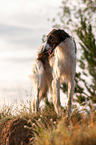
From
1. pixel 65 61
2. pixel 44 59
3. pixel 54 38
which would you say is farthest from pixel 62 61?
pixel 44 59

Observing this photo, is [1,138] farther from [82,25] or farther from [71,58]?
[82,25]

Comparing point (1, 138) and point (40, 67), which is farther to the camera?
point (40, 67)

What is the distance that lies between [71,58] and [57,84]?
807 millimetres

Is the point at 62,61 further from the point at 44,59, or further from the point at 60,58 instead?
the point at 44,59

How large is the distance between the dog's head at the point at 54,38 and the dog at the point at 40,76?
105cm

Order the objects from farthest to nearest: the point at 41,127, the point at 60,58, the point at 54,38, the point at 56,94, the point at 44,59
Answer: the point at 44,59 → the point at 60,58 → the point at 56,94 → the point at 54,38 → the point at 41,127

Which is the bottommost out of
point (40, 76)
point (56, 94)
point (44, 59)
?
point (56, 94)

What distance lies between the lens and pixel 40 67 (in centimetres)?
750

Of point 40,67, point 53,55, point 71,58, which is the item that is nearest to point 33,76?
point 40,67

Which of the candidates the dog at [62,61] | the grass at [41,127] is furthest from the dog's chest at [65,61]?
the grass at [41,127]

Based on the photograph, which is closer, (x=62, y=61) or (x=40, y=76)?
(x=62, y=61)

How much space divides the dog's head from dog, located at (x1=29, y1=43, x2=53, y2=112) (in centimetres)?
105

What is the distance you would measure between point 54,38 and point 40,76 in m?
1.71

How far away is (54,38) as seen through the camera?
621 centimetres
